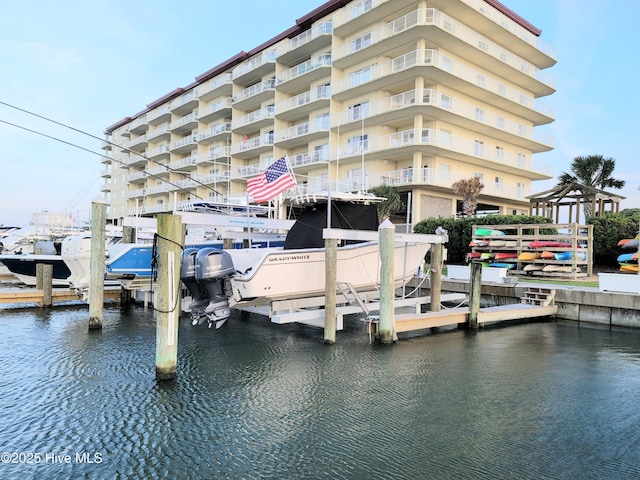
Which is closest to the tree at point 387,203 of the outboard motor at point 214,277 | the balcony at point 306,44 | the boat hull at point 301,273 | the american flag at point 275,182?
the boat hull at point 301,273

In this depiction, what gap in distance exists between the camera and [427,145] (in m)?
28.9

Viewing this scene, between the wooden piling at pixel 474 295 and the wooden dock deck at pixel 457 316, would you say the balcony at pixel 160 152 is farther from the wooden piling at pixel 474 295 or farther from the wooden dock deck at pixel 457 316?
the wooden dock deck at pixel 457 316

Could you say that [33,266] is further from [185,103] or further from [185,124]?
[185,103]

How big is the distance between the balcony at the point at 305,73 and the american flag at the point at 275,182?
27269 mm

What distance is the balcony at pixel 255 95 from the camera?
40875 mm

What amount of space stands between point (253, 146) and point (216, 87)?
402 inches

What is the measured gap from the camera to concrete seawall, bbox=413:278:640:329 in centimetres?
1140

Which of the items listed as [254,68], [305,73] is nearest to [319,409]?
[305,73]

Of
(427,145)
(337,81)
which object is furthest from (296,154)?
(427,145)

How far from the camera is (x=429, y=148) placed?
29484mm

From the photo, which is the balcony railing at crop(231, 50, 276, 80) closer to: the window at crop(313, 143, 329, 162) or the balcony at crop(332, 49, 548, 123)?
the balcony at crop(332, 49, 548, 123)

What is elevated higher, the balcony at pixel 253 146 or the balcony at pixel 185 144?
the balcony at pixel 185 144

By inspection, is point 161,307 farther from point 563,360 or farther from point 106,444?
point 563,360

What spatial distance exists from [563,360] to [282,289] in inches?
232
